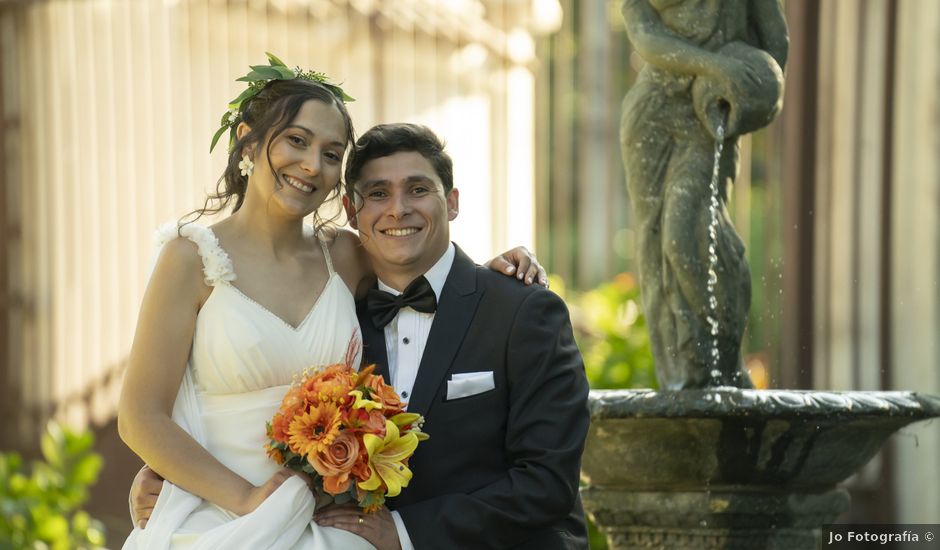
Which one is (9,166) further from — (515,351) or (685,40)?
(515,351)

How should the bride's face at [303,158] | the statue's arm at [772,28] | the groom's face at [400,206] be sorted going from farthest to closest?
the statue's arm at [772,28], the groom's face at [400,206], the bride's face at [303,158]

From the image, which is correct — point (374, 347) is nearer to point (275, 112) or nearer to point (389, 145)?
point (389, 145)

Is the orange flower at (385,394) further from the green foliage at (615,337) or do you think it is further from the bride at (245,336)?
the green foliage at (615,337)

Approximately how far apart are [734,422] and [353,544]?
1.17 meters

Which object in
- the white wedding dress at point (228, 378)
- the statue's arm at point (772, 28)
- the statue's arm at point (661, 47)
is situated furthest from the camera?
the statue's arm at point (772, 28)

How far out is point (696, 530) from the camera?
4.11 m

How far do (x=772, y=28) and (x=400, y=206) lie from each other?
5.07 ft

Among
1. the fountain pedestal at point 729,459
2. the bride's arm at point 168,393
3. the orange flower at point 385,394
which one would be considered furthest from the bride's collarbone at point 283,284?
the fountain pedestal at point 729,459

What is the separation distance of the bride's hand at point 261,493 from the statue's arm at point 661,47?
1818mm

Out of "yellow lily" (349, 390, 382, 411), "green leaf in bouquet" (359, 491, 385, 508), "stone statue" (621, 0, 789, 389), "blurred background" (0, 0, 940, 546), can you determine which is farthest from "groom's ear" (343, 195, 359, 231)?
"blurred background" (0, 0, 940, 546)

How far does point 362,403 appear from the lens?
3.06 metres

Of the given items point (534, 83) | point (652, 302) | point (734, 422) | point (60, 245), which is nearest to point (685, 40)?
point (652, 302)

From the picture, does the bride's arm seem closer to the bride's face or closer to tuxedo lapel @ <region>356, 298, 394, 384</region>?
the bride's face

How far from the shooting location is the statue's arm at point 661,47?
4.26 meters
